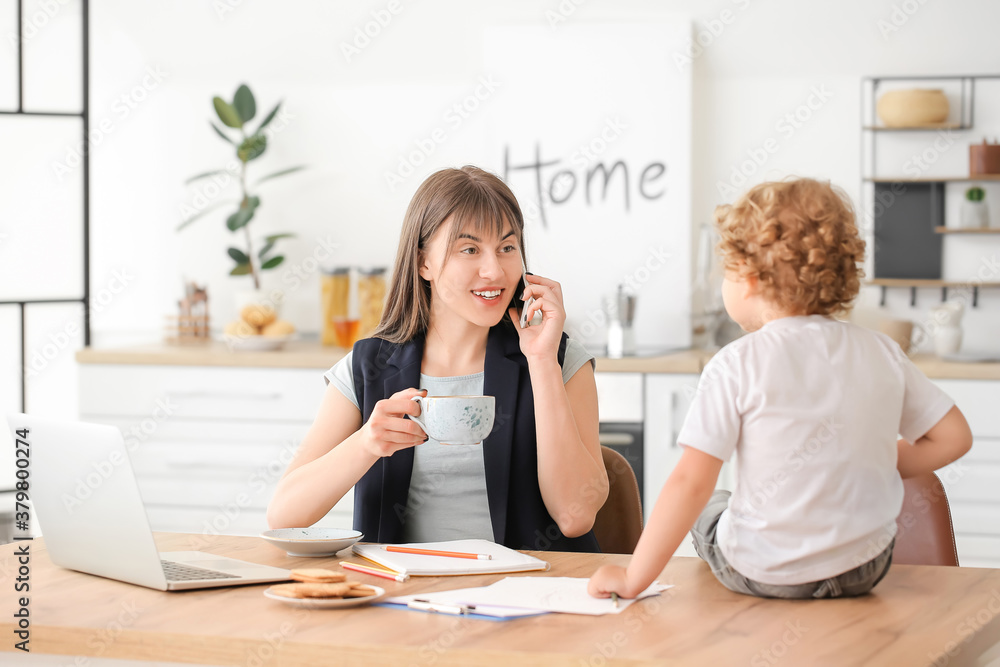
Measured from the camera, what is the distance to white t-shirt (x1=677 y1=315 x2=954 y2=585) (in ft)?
3.33

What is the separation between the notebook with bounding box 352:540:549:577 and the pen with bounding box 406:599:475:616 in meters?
0.12

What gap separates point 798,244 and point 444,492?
0.78 m

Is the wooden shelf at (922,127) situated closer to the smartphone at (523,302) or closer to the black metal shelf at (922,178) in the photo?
the black metal shelf at (922,178)

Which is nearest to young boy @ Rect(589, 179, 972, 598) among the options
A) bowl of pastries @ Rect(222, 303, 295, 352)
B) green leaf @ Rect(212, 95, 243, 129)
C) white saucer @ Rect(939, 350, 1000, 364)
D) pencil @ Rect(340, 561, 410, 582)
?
pencil @ Rect(340, 561, 410, 582)

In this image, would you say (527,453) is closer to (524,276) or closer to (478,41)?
(524,276)

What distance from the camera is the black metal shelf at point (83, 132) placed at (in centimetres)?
351

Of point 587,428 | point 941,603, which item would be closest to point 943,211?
point 587,428

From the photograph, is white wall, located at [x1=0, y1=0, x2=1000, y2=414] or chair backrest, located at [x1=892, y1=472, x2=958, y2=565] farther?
white wall, located at [x1=0, y1=0, x2=1000, y2=414]

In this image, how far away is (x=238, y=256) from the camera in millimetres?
3584

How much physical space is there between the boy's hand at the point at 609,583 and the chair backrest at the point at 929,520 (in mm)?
591

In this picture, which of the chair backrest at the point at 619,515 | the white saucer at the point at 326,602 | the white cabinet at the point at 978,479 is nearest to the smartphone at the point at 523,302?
the chair backrest at the point at 619,515

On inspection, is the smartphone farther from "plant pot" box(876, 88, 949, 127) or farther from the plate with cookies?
"plant pot" box(876, 88, 949, 127)

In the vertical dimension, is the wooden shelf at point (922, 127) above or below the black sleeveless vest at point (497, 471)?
above

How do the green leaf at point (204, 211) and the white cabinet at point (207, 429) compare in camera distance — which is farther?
the green leaf at point (204, 211)
